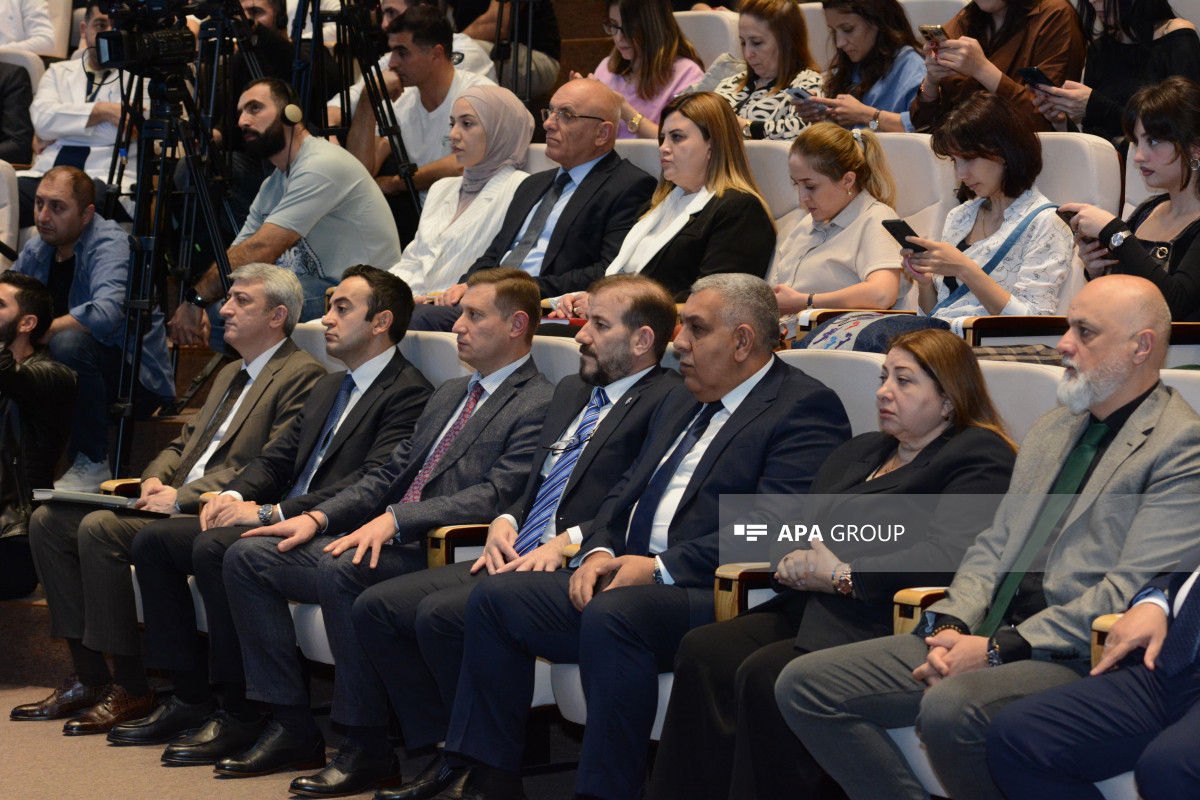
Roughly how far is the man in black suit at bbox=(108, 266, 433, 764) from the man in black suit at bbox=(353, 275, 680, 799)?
1.94 ft

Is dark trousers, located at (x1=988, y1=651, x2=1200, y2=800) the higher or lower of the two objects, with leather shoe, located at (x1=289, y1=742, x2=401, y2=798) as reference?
higher

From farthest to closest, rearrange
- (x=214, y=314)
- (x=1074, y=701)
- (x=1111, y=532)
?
(x=214, y=314)
(x=1111, y=532)
(x=1074, y=701)

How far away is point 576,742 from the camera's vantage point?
375 centimetres

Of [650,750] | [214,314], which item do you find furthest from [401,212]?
[650,750]

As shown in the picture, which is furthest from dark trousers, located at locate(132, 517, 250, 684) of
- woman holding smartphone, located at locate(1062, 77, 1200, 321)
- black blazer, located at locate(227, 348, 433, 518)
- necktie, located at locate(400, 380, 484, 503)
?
woman holding smartphone, located at locate(1062, 77, 1200, 321)

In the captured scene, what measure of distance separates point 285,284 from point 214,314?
33.5 inches

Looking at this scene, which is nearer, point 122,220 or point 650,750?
point 650,750

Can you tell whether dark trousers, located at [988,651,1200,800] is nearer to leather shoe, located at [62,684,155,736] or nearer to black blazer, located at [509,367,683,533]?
black blazer, located at [509,367,683,533]

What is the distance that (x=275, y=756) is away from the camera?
3.75 meters

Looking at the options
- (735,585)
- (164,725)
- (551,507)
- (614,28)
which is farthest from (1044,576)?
(614,28)

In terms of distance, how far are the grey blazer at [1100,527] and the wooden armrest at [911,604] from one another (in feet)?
0.11

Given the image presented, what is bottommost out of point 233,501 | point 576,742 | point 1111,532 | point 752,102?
point 576,742

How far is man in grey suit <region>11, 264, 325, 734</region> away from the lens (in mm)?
4176

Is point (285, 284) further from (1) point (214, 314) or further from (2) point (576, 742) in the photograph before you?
(2) point (576, 742)
